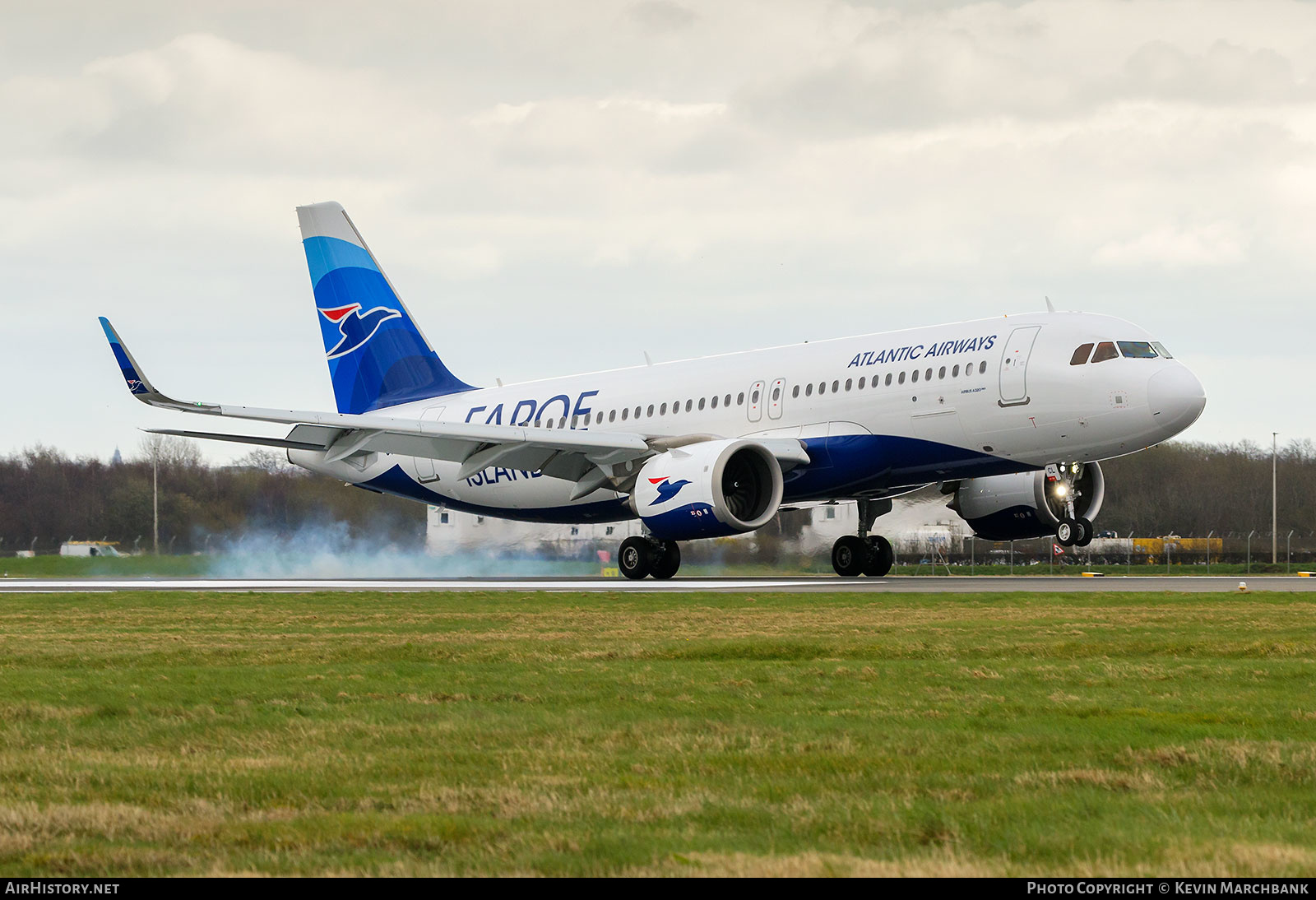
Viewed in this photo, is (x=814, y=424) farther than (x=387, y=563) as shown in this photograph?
No

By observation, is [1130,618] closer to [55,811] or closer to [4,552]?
[55,811]

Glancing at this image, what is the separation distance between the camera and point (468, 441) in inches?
1268

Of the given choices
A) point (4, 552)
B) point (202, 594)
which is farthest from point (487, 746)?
point (4, 552)

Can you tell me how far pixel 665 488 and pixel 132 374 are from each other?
1092 cm

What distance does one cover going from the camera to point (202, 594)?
2570cm

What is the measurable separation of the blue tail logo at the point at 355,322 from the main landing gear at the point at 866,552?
13330mm

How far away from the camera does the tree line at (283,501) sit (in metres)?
44.8

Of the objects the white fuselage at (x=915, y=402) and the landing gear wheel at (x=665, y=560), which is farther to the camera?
the landing gear wheel at (x=665, y=560)

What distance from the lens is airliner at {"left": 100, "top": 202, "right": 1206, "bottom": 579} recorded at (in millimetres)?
27797

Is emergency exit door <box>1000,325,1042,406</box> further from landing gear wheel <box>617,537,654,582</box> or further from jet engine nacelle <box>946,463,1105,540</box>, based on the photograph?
landing gear wheel <box>617,537,654,582</box>

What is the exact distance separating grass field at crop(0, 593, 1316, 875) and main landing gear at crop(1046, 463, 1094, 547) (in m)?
12.7

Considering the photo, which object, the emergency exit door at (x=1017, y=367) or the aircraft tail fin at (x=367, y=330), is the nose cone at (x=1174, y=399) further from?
the aircraft tail fin at (x=367, y=330)

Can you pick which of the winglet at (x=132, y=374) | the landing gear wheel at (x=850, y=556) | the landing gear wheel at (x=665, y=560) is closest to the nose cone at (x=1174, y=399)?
the landing gear wheel at (x=850, y=556)
